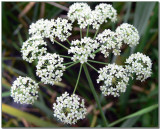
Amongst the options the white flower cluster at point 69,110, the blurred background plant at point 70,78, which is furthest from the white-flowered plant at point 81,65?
the blurred background plant at point 70,78

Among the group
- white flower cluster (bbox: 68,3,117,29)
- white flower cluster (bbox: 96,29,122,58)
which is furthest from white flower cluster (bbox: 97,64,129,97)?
white flower cluster (bbox: 68,3,117,29)

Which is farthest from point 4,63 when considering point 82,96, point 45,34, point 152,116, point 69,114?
point 152,116

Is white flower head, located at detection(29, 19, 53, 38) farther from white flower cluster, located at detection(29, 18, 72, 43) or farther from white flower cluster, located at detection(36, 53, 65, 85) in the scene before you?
white flower cluster, located at detection(36, 53, 65, 85)

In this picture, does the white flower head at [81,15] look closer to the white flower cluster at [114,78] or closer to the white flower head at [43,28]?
the white flower head at [43,28]

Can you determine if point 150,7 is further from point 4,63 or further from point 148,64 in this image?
point 4,63

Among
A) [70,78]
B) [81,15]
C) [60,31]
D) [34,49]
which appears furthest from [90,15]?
[70,78]

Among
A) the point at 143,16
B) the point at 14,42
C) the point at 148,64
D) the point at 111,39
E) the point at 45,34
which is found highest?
the point at 14,42
